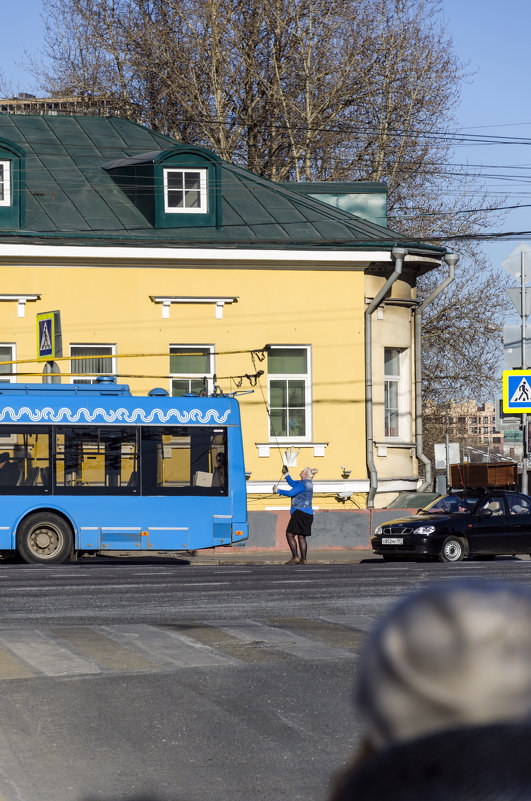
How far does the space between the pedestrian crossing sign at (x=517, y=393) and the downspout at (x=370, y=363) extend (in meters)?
4.99

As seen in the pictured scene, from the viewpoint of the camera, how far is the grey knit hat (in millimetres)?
1276

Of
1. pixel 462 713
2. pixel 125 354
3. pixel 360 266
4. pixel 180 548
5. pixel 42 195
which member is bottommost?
pixel 180 548

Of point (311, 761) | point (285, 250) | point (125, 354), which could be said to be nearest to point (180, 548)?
point (125, 354)

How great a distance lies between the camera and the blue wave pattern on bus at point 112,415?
20.8 m

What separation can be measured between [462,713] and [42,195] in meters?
27.5

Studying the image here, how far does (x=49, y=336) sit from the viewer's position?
2295cm

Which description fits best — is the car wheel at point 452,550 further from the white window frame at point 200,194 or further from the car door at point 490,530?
the white window frame at point 200,194

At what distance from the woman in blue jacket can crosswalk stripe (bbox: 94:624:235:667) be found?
10471mm

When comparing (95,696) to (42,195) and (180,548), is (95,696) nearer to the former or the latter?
(180,548)

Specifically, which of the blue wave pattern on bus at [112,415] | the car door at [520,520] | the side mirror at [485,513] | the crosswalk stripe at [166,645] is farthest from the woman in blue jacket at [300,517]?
the crosswalk stripe at [166,645]

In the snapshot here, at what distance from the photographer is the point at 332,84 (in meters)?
36.9

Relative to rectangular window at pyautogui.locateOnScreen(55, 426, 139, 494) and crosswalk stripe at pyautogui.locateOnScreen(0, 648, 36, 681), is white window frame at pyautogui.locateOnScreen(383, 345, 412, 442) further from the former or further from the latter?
crosswalk stripe at pyautogui.locateOnScreen(0, 648, 36, 681)

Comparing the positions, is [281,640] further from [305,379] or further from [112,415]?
[305,379]

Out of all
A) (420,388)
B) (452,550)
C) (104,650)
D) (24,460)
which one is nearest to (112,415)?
(24,460)
